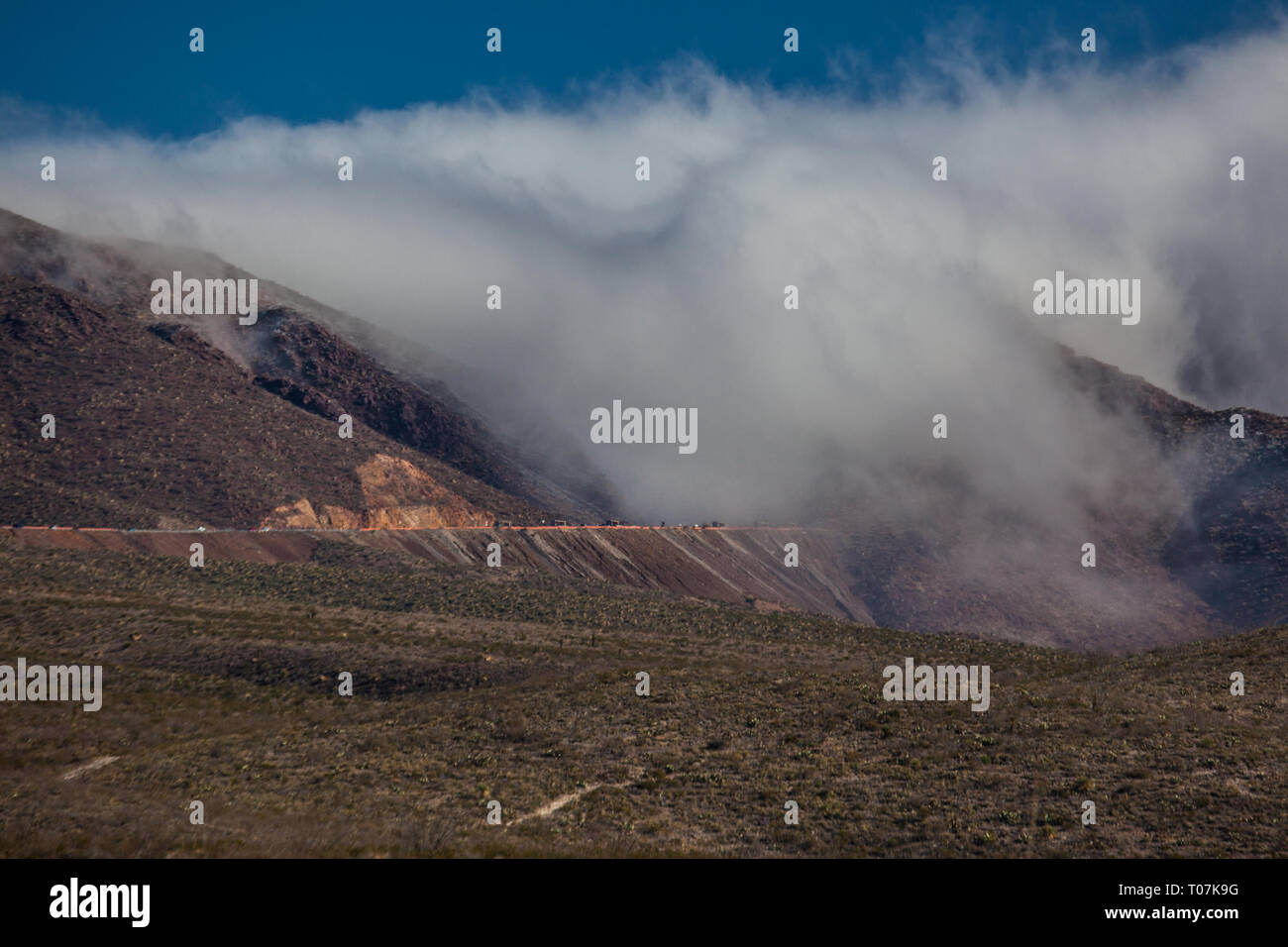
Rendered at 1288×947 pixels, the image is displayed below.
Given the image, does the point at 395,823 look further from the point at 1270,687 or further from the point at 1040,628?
the point at 1040,628
